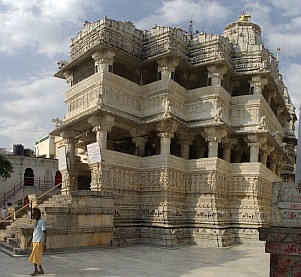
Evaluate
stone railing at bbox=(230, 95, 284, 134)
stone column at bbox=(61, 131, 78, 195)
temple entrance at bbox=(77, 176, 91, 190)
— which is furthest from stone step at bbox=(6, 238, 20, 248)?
stone railing at bbox=(230, 95, 284, 134)

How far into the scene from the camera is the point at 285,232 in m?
5.44

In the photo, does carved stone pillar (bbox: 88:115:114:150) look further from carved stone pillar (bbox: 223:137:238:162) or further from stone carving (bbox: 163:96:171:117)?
carved stone pillar (bbox: 223:137:238:162)

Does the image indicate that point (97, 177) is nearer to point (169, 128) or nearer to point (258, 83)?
point (169, 128)

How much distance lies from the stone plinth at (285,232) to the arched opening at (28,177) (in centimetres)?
3057

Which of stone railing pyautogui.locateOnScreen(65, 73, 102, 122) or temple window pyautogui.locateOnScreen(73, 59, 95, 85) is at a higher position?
temple window pyautogui.locateOnScreen(73, 59, 95, 85)

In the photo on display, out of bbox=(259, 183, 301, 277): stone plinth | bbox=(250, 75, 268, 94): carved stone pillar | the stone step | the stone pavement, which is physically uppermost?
bbox=(250, 75, 268, 94): carved stone pillar

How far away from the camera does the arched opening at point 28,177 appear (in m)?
33.8

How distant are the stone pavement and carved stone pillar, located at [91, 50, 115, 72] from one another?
8408mm

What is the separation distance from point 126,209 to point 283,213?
1353cm

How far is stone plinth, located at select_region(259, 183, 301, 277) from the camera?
5.44 m

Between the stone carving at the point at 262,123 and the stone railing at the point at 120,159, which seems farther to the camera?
the stone carving at the point at 262,123

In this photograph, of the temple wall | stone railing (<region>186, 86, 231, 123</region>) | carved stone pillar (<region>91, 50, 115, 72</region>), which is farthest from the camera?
stone railing (<region>186, 86, 231, 123</region>)

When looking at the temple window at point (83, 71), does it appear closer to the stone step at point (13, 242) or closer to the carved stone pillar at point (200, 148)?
the carved stone pillar at point (200, 148)

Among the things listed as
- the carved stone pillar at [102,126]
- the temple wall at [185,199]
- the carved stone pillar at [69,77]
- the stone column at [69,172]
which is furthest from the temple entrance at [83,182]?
the carved stone pillar at [69,77]
